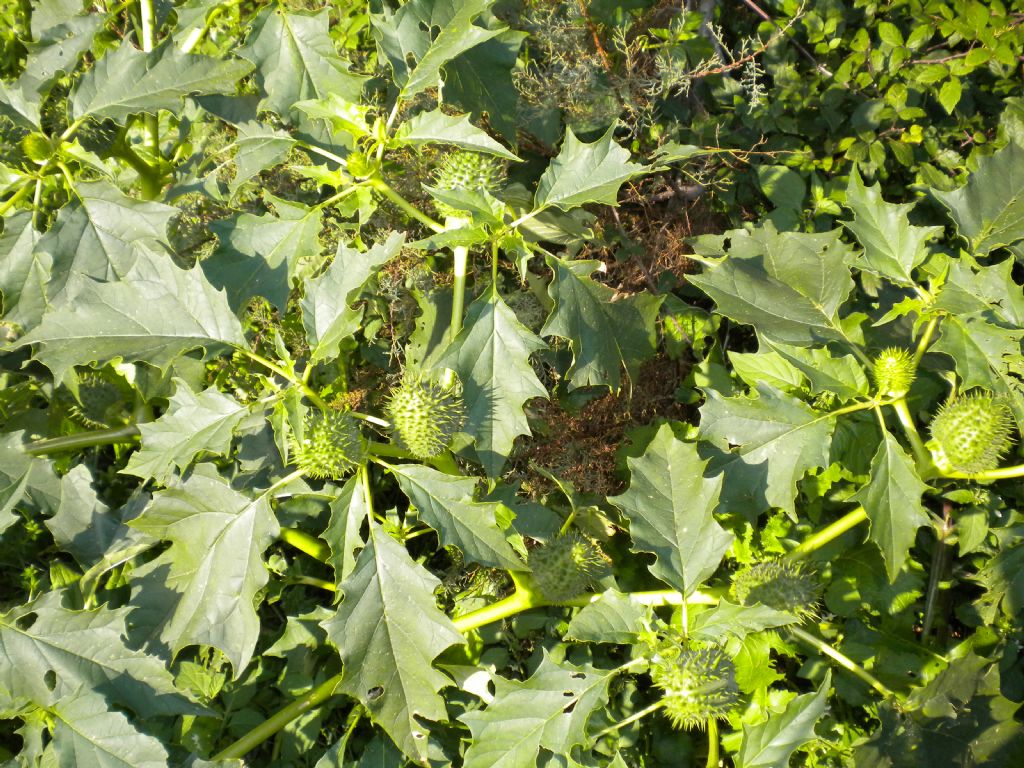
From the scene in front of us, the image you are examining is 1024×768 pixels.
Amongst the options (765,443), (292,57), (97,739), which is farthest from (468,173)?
(97,739)

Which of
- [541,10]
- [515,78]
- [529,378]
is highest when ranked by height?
[541,10]

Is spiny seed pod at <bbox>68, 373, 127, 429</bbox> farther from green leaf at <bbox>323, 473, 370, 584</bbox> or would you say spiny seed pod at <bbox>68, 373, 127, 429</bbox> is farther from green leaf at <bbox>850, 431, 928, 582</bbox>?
green leaf at <bbox>850, 431, 928, 582</bbox>

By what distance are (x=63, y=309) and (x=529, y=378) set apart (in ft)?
3.48

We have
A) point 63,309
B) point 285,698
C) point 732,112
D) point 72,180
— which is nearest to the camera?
point 63,309

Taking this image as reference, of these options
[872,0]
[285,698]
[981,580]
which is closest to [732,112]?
[872,0]

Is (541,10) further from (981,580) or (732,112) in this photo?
(981,580)

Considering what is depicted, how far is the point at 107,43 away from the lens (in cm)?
259

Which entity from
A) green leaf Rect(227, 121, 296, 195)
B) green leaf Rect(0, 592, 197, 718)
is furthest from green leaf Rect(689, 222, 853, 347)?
green leaf Rect(0, 592, 197, 718)

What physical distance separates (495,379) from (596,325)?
299mm

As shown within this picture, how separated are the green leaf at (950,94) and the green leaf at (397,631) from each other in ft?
7.11

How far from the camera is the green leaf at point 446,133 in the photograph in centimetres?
177

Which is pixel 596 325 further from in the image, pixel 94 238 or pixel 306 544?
pixel 94 238

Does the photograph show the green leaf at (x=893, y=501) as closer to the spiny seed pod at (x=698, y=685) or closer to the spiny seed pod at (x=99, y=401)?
the spiny seed pod at (x=698, y=685)

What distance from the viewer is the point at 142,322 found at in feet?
6.00
